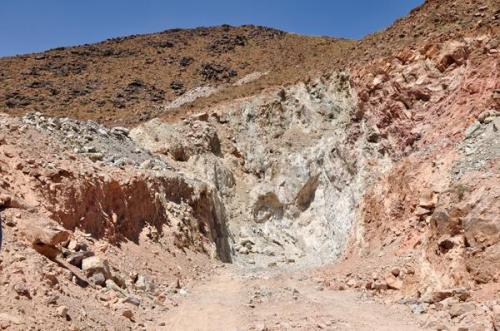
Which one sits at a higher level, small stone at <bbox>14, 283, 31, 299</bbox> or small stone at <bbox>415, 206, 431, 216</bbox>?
small stone at <bbox>14, 283, 31, 299</bbox>

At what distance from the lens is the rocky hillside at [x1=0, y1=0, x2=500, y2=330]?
9609mm

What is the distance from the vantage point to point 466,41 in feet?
63.5

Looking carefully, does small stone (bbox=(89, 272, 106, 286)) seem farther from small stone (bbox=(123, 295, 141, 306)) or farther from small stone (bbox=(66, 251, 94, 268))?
small stone (bbox=(123, 295, 141, 306))

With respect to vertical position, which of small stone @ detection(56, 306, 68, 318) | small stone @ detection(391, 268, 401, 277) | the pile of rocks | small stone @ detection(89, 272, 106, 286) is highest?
the pile of rocks

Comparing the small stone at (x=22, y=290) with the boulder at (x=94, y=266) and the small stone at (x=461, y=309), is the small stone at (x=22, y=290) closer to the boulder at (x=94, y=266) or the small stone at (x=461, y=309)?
the boulder at (x=94, y=266)

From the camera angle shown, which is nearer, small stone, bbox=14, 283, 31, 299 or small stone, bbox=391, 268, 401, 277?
small stone, bbox=14, 283, 31, 299

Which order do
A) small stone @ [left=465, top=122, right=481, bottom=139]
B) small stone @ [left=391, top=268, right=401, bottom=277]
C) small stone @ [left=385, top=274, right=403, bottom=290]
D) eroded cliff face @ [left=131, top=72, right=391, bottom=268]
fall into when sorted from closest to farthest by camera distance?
1. small stone @ [left=385, top=274, right=403, bottom=290]
2. small stone @ [left=391, top=268, right=401, bottom=277]
3. small stone @ [left=465, top=122, right=481, bottom=139]
4. eroded cliff face @ [left=131, top=72, right=391, bottom=268]

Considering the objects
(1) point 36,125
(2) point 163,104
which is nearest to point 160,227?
(1) point 36,125

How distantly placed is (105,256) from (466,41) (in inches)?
608

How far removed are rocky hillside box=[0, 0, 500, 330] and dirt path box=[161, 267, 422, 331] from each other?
0.07 m

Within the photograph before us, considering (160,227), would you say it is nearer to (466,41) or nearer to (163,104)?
(466,41)

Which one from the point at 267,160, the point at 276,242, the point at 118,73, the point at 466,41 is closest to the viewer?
the point at 466,41

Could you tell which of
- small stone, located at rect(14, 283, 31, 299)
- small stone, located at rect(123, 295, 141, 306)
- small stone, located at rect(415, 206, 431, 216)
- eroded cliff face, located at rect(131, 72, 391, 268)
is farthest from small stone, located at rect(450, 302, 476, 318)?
eroded cliff face, located at rect(131, 72, 391, 268)

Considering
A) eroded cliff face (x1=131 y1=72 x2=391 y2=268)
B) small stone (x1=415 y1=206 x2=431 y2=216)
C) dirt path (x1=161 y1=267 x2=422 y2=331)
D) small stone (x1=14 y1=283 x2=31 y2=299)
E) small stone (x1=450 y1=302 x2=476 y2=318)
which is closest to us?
small stone (x1=14 y1=283 x2=31 y2=299)
